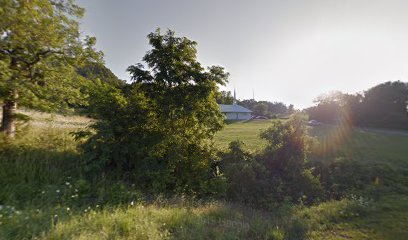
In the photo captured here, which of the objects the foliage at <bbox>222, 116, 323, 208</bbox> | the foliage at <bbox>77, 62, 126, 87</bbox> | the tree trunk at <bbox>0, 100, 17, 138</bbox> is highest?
the foliage at <bbox>77, 62, 126, 87</bbox>

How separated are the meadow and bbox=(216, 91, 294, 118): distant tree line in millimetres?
3778

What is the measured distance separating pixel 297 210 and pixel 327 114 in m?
49.8

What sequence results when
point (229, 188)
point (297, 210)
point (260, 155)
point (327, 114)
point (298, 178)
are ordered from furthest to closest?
point (327, 114) → point (260, 155) → point (298, 178) → point (229, 188) → point (297, 210)

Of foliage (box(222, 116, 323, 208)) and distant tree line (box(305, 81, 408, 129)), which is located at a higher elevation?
distant tree line (box(305, 81, 408, 129))

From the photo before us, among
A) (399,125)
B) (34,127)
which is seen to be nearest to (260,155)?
(34,127)

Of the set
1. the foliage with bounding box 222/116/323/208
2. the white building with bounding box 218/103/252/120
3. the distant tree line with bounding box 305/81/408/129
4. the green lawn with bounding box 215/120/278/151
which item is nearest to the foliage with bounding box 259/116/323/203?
the foliage with bounding box 222/116/323/208

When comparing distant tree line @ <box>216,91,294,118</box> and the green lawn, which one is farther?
the green lawn

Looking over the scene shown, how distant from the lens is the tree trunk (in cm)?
619

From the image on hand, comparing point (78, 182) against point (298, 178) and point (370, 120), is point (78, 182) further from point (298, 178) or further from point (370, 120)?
point (370, 120)

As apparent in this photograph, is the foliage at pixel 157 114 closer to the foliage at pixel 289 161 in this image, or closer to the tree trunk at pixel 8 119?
the tree trunk at pixel 8 119

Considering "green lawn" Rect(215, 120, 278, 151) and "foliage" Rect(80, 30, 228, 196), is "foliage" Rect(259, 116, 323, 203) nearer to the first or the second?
"green lawn" Rect(215, 120, 278, 151)

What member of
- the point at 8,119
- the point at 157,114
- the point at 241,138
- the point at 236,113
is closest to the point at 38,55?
the point at 8,119

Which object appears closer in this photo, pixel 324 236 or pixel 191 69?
pixel 324 236

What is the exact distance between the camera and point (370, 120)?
38.9 m
